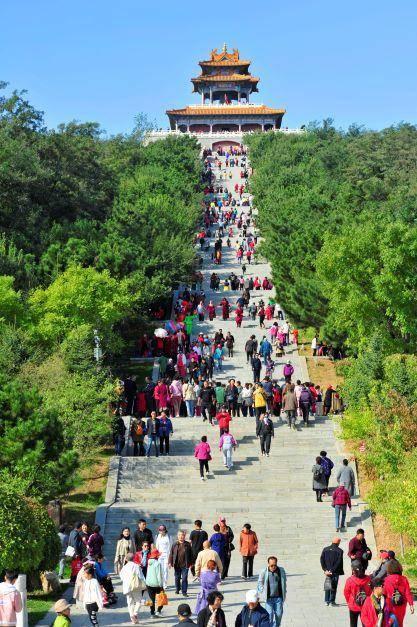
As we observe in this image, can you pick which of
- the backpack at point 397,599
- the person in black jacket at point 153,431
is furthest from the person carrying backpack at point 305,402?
the backpack at point 397,599

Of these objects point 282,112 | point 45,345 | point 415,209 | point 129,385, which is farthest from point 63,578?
point 282,112

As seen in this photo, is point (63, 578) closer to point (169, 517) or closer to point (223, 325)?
point (169, 517)

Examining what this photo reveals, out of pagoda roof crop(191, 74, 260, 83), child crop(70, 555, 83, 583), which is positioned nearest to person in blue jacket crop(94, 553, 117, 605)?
child crop(70, 555, 83, 583)

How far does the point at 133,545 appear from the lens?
17203 mm

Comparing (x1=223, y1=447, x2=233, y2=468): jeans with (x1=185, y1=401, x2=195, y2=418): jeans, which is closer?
(x1=223, y1=447, x2=233, y2=468): jeans

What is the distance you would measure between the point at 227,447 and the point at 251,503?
67.8 inches

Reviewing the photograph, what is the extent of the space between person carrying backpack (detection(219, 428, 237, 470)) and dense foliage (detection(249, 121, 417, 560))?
2.46m

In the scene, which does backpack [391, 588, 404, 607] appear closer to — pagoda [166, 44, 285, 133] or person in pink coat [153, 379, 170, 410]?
person in pink coat [153, 379, 170, 410]

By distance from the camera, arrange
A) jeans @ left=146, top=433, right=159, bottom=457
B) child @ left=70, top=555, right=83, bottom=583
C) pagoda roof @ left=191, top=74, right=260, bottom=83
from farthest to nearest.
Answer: pagoda roof @ left=191, top=74, right=260, bottom=83
jeans @ left=146, top=433, right=159, bottom=457
child @ left=70, top=555, right=83, bottom=583

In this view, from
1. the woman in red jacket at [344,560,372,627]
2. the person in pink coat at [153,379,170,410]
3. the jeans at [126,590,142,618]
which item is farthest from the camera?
the person in pink coat at [153,379,170,410]

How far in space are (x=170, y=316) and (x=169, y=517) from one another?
20.2 metres

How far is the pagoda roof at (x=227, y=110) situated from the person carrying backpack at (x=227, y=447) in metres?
86.8

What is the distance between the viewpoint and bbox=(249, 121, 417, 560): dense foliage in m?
21.2

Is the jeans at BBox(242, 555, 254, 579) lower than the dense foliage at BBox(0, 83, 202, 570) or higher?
lower
